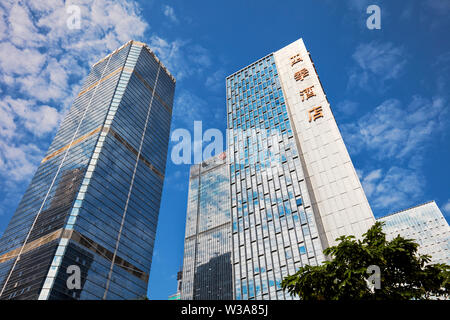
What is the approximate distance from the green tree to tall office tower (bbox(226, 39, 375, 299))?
3312 centimetres

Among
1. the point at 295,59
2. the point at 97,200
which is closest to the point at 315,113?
the point at 295,59

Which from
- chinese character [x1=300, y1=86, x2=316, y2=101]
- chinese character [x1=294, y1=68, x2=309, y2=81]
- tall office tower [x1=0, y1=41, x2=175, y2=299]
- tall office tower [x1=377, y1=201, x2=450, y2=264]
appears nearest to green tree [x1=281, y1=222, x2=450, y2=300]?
chinese character [x1=300, y1=86, x2=316, y2=101]

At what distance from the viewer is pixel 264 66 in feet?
275

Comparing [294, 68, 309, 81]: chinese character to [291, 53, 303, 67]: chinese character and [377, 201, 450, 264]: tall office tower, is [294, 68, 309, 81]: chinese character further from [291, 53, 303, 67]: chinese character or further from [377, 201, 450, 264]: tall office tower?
[377, 201, 450, 264]: tall office tower

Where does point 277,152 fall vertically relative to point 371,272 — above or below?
above

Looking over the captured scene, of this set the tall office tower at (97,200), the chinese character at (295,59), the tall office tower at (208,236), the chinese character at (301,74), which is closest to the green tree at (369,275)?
the chinese character at (301,74)

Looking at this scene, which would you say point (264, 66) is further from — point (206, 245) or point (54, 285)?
point (206, 245)

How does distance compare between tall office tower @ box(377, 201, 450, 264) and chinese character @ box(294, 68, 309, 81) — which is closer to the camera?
chinese character @ box(294, 68, 309, 81)

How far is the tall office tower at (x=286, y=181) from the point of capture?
53312 millimetres

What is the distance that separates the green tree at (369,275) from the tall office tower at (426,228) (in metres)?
121

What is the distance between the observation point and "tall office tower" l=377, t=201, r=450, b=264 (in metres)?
121
